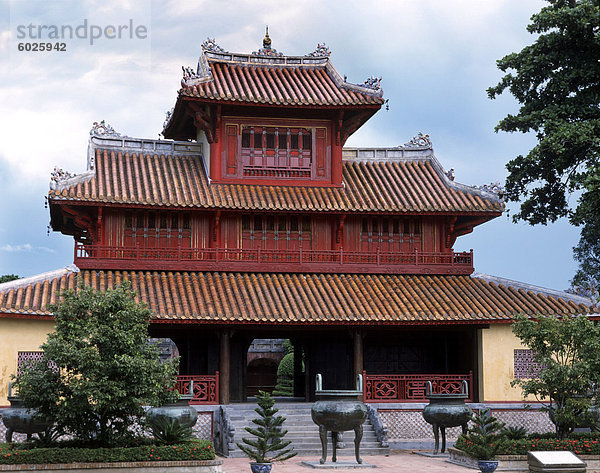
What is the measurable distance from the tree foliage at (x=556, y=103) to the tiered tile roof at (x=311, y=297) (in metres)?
3.04

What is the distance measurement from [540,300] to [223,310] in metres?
9.42

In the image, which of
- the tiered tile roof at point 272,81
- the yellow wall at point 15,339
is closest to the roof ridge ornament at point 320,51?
the tiered tile roof at point 272,81

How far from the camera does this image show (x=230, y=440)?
69.9 ft

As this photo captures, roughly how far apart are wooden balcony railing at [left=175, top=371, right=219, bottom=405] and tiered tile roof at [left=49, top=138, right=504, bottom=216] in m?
5.15

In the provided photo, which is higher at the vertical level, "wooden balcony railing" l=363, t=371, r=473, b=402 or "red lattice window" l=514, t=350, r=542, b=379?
"red lattice window" l=514, t=350, r=542, b=379

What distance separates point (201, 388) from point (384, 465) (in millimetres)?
6388

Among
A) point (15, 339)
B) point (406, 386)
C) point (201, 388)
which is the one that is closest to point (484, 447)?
point (406, 386)

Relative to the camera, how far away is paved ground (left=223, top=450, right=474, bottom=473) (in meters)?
18.2

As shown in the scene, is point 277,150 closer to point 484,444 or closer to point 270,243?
point 270,243

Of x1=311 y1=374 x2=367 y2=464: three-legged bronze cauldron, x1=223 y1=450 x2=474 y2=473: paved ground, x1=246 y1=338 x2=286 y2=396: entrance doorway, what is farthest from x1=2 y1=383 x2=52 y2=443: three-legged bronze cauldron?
x1=246 y1=338 x2=286 y2=396: entrance doorway

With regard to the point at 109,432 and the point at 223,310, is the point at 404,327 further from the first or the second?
the point at 109,432

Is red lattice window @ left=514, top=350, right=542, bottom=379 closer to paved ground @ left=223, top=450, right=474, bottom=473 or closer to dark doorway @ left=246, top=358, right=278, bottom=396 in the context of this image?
paved ground @ left=223, top=450, right=474, bottom=473

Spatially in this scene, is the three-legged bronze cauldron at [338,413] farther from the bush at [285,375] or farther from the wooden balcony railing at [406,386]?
the bush at [285,375]

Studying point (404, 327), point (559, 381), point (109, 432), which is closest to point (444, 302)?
point (404, 327)
